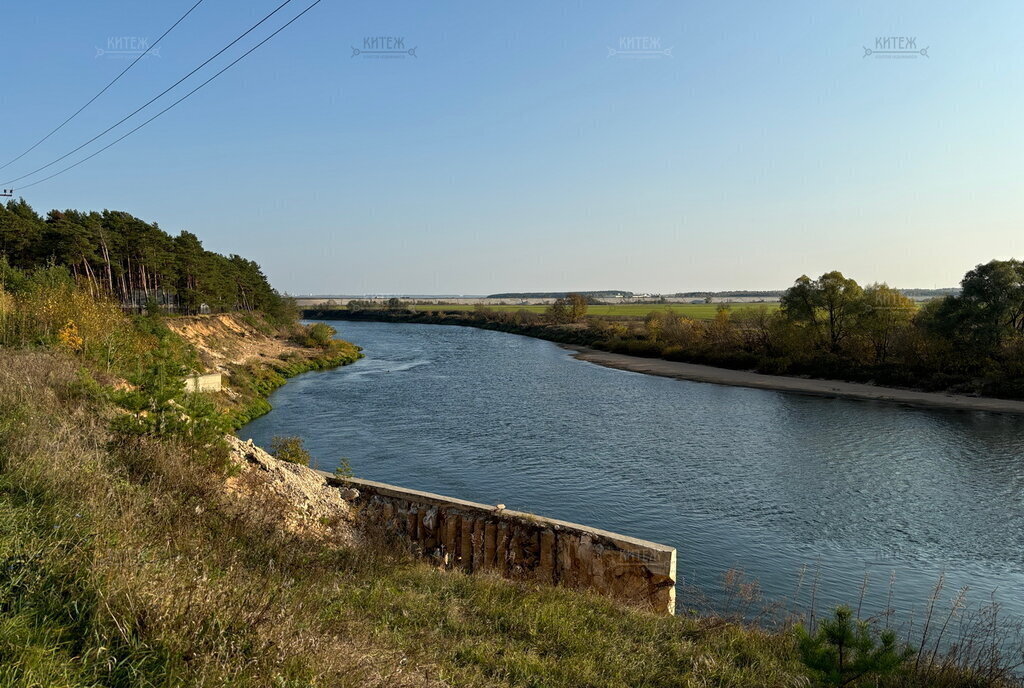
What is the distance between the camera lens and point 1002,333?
41.4m

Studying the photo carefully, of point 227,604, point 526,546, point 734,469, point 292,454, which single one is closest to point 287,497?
point 526,546

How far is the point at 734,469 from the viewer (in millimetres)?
24188

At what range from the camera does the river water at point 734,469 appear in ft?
51.1

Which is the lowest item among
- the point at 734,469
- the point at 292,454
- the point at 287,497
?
the point at 734,469

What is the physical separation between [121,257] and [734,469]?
53642 millimetres

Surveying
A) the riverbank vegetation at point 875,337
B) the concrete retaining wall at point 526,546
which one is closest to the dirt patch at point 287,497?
the concrete retaining wall at point 526,546

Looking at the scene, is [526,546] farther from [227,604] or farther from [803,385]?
[803,385]

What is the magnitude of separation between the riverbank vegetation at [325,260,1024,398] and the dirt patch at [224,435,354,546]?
4611 cm

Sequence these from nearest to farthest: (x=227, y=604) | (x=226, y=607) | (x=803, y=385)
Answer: (x=226, y=607) < (x=227, y=604) < (x=803, y=385)

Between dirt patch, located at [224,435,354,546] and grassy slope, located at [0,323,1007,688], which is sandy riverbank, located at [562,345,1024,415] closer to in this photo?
grassy slope, located at [0,323,1007,688]

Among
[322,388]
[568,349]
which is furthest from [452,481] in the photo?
[568,349]

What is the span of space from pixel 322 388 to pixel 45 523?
41.2 metres

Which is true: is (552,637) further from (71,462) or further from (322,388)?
(322,388)

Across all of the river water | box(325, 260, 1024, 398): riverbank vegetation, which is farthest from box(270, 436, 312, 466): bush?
box(325, 260, 1024, 398): riverbank vegetation
